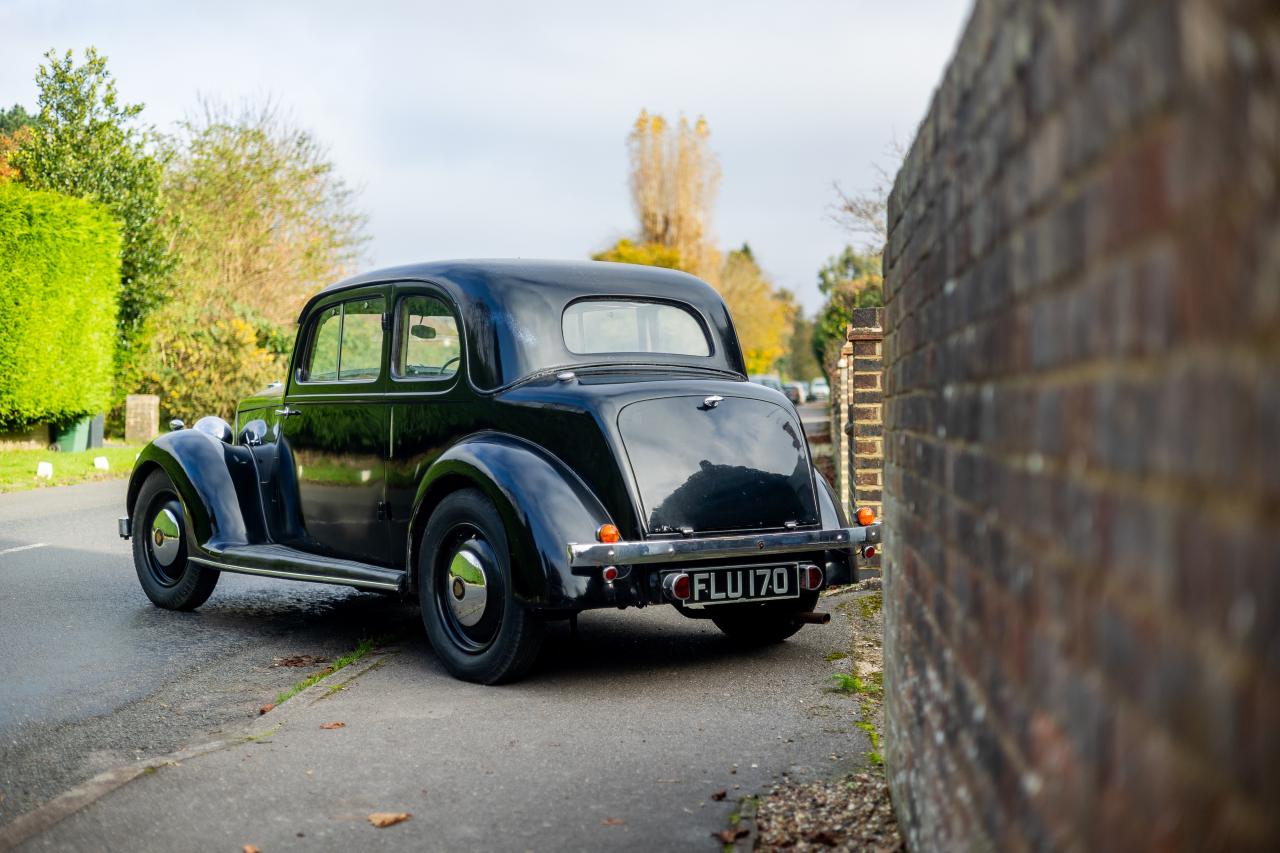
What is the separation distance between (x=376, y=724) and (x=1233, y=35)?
4.68 m

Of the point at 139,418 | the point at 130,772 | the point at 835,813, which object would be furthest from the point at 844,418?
the point at 139,418

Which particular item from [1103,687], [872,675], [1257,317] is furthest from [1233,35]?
[872,675]

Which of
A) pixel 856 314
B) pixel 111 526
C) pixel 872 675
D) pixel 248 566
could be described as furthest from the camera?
pixel 111 526

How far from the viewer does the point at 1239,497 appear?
1131 mm

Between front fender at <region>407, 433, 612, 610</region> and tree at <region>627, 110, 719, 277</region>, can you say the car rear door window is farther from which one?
tree at <region>627, 110, 719, 277</region>

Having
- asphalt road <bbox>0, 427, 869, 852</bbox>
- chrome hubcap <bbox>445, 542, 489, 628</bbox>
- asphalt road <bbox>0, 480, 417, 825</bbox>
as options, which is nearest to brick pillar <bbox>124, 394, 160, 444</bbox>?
asphalt road <bbox>0, 480, 417, 825</bbox>

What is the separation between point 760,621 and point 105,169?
23219mm

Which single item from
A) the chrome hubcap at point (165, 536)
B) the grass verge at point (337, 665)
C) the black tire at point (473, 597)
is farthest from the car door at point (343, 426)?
the chrome hubcap at point (165, 536)

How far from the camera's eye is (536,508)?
18.8 ft

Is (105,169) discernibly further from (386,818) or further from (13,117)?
(13,117)

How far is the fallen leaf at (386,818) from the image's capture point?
12.9 feet

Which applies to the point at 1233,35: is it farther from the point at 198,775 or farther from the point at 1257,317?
the point at 198,775

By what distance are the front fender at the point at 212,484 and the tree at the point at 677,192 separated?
76604 mm

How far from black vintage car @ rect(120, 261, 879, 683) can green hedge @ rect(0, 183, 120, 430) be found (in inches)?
599
